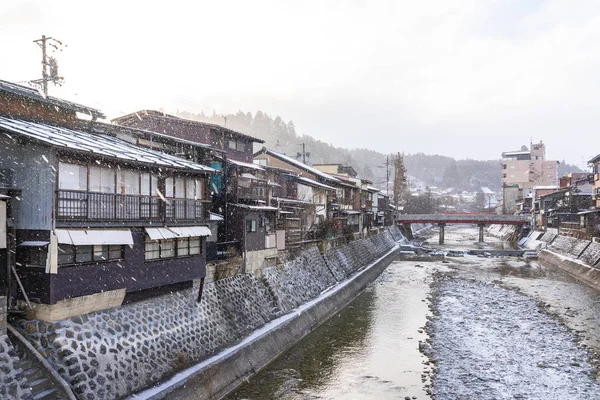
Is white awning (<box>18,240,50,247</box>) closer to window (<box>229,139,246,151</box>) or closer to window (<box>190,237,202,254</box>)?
window (<box>190,237,202,254</box>)

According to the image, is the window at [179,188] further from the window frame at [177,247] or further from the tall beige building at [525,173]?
the tall beige building at [525,173]

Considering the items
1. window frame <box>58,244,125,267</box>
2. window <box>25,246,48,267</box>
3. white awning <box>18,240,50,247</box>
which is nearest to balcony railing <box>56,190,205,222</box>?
white awning <box>18,240,50,247</box>

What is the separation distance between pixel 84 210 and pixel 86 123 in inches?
391

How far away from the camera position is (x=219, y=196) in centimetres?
2530

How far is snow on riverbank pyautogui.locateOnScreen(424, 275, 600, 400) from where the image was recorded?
17.2 meters

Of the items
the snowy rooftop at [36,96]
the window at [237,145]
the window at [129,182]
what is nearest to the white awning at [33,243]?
the window at [129,182]

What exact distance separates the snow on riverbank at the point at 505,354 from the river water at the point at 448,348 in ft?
0.15

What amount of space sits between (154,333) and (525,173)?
121093 millimetres

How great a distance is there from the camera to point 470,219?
74625 millimetres

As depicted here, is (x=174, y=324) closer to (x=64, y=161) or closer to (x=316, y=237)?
(x=64, y=161)

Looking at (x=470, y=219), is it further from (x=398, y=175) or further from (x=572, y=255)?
(x=572, y=255)

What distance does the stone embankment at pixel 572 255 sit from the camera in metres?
39.7

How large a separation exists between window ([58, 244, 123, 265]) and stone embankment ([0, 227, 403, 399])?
183cm

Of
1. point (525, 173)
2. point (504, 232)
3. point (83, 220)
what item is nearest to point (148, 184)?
point (83, 220)
